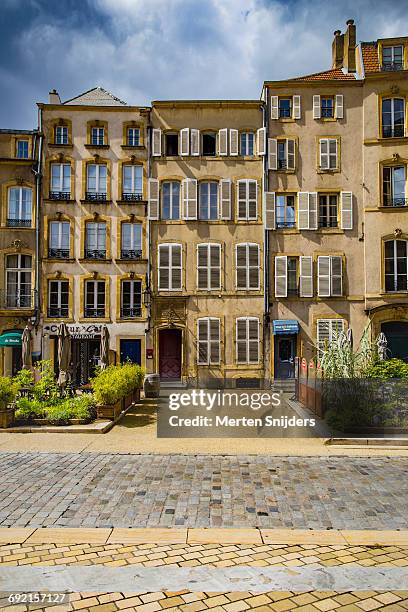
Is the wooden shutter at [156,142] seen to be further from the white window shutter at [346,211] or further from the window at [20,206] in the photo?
the white window shutter at [346,211]

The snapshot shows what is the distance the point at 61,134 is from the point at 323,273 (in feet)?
43.0

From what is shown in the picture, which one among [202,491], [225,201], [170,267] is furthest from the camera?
[225,201]

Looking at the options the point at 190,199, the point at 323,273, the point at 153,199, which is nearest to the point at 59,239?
the point at 153,199

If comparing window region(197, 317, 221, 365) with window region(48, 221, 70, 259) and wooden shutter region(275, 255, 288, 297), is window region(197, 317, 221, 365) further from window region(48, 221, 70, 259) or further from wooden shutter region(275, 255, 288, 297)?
window region(48, 221, 70, 259)

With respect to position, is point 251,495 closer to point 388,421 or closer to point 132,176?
point 388,421

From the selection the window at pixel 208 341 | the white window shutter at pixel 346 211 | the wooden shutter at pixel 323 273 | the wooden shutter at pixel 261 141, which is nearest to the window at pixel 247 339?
the window at pixel 208 341

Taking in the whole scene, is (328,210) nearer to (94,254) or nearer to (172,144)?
(172,144)

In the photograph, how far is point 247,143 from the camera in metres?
23.3

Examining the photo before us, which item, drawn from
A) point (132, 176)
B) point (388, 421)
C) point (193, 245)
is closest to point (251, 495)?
point (388, 421)

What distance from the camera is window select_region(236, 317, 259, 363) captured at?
22656 millimetres

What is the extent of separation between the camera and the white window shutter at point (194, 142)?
2311 centimetres

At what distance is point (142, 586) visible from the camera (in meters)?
4.48

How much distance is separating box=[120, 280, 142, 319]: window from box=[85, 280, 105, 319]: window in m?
0.89

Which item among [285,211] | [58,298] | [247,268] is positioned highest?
[285,211]
